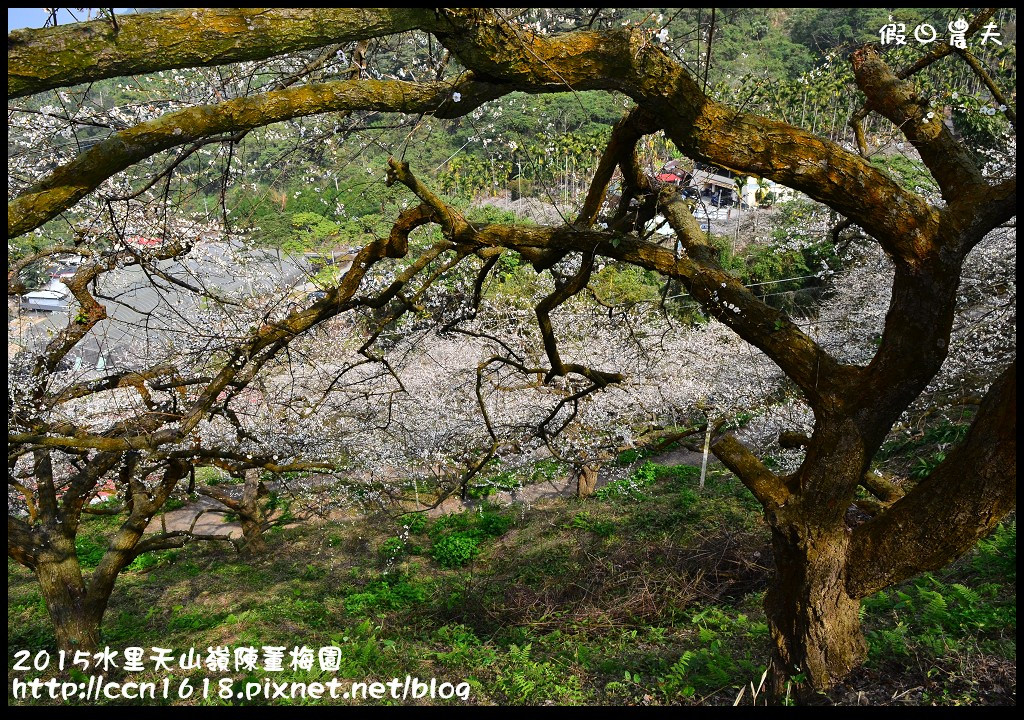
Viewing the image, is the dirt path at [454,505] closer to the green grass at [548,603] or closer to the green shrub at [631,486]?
the green grass at [548,603]

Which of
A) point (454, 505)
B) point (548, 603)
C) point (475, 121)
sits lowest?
point (548, 603)

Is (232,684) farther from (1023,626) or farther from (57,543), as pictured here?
(1023,626)

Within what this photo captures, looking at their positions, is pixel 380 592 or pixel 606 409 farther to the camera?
pixel 606 409

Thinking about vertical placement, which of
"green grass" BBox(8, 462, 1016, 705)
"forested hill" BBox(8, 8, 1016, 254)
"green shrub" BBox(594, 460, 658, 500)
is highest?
Result: "forested hill" BBox(8, 8, 1016, 254)

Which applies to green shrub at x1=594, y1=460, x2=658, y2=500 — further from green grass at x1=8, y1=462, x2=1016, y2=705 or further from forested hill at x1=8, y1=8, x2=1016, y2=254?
forested hill at x1=8, y1=8, x2=1016, y2=254

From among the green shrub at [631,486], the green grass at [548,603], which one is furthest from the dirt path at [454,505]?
the green shrub at [631,486]

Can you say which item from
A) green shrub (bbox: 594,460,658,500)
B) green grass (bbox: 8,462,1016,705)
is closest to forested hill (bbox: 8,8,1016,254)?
green grass (bbox: 8,462,1016,705)

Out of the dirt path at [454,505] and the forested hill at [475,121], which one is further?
the dirt path at [454,505]

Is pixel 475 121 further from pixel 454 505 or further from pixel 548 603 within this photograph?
pixel 454 505

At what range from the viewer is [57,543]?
5.89 metres

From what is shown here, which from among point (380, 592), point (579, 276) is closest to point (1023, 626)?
point (579, 276)

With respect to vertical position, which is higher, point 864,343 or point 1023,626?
point 864,343

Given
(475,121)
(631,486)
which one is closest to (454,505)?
(631,486)

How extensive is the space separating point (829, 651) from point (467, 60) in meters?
3.54
